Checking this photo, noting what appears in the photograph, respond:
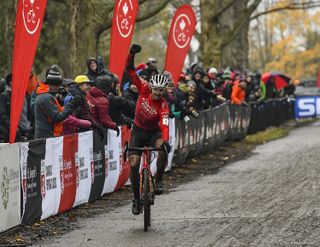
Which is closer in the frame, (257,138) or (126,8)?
(126,8)

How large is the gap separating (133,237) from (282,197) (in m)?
4.16

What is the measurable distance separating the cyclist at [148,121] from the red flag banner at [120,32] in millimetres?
5256

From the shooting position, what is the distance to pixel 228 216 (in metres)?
13.1

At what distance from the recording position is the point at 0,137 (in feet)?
49.7

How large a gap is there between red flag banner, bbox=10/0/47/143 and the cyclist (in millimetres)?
1345

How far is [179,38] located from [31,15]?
1025cm

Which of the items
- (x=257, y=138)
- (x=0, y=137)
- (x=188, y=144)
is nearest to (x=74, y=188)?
(x=0, y=137)

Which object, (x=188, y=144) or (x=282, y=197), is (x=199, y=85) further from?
(x=282, y=197)

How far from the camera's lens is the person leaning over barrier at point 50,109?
45.5 feet

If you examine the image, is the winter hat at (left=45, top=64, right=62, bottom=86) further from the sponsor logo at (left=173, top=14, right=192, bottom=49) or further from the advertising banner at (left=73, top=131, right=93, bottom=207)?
the sponsor logo at (left=173, top=14, right=192, bottom=49)

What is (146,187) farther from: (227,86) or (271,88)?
(271,88)

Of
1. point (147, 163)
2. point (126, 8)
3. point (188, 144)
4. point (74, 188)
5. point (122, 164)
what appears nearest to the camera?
point (147, 163)

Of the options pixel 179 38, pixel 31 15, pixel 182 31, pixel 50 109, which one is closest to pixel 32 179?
pixel 50 109

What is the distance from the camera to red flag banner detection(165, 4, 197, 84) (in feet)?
73.2
